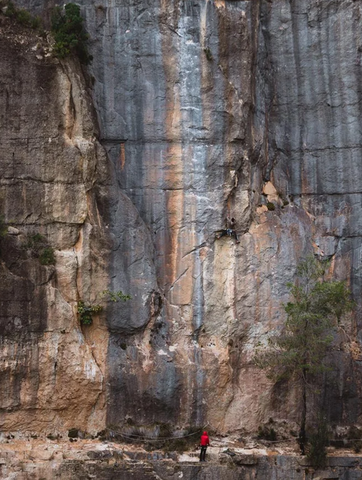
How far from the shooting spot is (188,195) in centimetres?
3822

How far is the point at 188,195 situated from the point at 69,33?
7.35 meters

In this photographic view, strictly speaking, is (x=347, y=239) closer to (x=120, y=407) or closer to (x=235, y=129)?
(x=235, y=129)

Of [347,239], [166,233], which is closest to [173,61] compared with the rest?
[166,233]

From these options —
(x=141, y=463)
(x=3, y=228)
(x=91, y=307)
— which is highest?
(x=3, y=228)

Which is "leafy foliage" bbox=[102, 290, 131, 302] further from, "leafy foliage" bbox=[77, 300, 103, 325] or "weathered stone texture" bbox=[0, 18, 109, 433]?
"leafy foliage" bbox=[77, 300, 103, 325]

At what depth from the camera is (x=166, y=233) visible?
38.1 meters

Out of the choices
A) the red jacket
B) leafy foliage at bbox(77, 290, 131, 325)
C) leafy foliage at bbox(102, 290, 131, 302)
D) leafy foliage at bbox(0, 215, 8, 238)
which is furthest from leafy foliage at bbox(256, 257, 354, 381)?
leafy foliage at bbox(0, 215, 8, 238)

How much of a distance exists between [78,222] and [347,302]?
32.7 feet

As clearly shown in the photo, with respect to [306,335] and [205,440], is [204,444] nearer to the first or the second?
[205,440]

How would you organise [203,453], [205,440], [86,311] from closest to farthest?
1. [205,440]
2. [203,453]
3. [86,311]

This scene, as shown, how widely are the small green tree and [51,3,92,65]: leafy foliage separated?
37.2 ft

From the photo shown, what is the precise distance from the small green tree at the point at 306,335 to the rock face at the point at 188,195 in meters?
0.90

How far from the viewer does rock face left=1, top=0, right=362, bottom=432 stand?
36.2m

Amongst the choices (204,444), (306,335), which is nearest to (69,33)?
(306,335)
